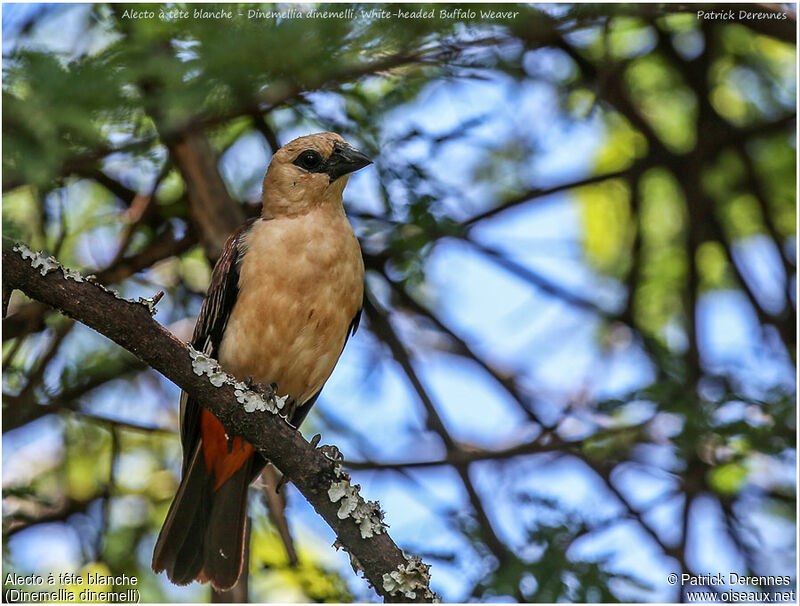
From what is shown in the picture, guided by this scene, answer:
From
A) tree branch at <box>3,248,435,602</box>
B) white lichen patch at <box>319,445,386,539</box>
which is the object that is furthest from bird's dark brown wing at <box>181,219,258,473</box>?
white lichen patch at <box>319,445,386,539</box>

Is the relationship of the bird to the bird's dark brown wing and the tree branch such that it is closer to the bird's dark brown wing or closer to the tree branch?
the bird's dark brown wing

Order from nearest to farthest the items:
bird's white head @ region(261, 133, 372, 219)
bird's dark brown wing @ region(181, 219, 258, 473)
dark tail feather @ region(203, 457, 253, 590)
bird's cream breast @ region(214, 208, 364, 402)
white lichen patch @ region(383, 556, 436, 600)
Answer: white lichen patch @ region(383, 556, 436, 600) < bird's cream breast @ region(214, 208, 364, 402) < bird's dark brown wing @ region(181, 219, 258, 473) < dark tail feather @ region(203, 457, 253, 590) < bird's white head @ region(261, 133, 372, 219)

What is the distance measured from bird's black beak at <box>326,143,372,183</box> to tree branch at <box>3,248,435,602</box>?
1.43 metres

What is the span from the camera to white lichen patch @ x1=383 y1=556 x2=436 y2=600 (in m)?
3.29

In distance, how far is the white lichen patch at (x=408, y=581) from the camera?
329cm

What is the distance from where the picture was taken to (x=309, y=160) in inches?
181

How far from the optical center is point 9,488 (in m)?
4.95

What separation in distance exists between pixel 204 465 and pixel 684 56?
146 inches

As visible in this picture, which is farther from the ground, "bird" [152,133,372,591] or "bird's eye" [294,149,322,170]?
"bird's eye" [294,149,322,170]

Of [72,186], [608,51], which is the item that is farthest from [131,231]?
[608,51]

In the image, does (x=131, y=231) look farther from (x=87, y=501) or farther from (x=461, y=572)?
(x=461, y=572)

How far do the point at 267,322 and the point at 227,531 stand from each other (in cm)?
108

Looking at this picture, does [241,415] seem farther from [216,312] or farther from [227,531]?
[227,531]

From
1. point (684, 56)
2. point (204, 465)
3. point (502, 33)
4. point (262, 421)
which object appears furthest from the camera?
point (684, 56)
